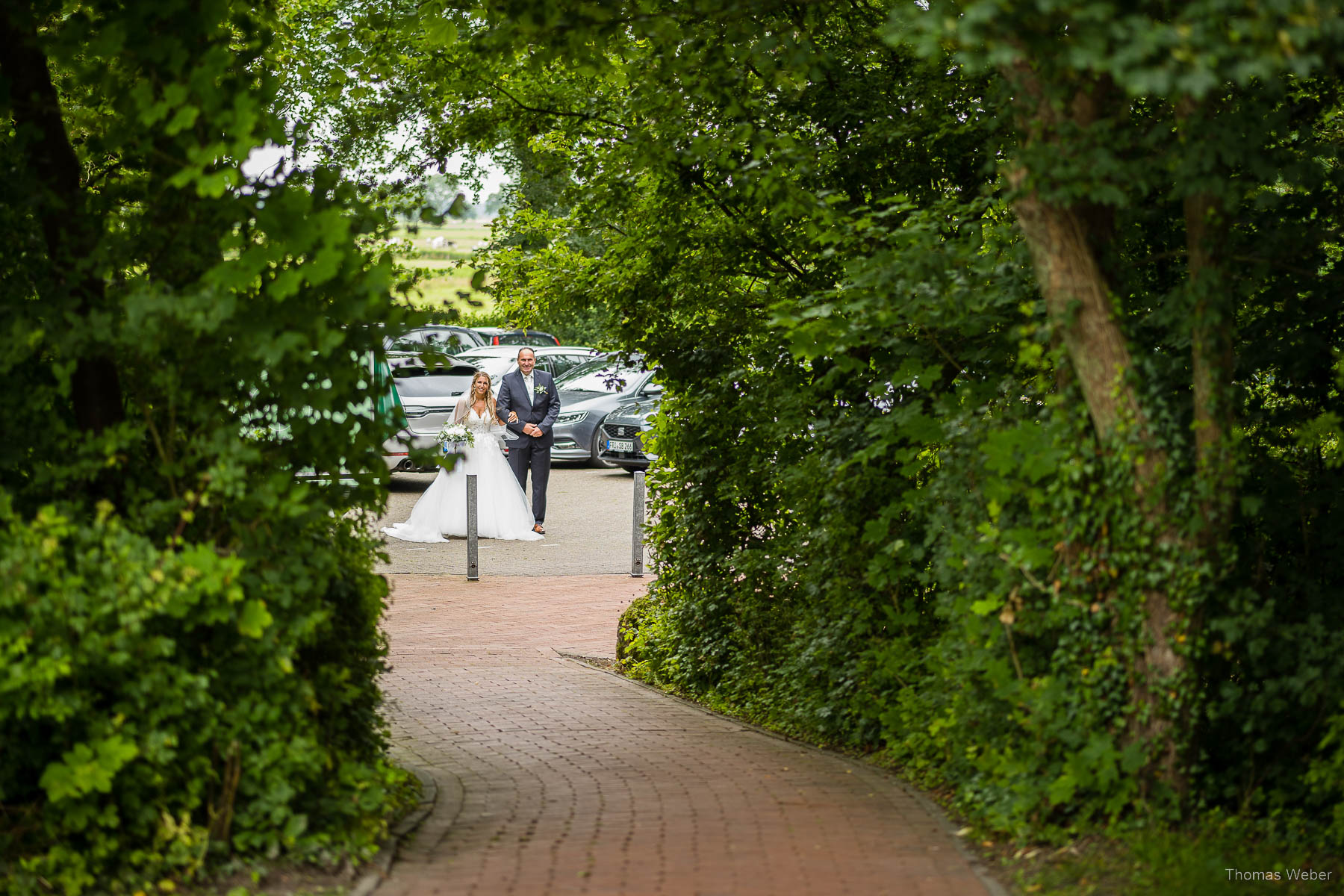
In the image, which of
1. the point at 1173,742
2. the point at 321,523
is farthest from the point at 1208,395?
the point at 321,523

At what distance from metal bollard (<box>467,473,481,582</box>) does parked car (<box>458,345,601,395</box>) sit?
30.1ft

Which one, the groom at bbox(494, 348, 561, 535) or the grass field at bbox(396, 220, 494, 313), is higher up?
the grass field at bbox(396, 220, 494, 313)

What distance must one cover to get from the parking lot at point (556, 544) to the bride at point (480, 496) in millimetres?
217

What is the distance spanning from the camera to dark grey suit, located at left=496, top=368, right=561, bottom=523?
59.4ft

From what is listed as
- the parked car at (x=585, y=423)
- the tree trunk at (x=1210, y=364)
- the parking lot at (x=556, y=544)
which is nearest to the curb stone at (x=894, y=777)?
the tree trunk at (x=1210, y=364)

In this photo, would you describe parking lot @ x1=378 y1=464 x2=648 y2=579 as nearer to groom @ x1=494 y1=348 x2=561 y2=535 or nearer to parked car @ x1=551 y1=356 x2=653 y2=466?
groom @ x1=494 y1=348 x2=561 y2=535

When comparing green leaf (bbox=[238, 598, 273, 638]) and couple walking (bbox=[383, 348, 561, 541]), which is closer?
green leaf (bbox=[238, 598, 273, 638])

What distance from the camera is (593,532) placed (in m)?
18.9

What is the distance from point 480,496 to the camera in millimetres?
18016

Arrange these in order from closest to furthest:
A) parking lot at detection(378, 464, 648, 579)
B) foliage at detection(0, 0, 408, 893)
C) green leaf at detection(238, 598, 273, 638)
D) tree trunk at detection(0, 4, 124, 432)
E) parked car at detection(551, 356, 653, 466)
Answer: foliage at detection(0, 0, 408, 893) → green leaf at detection(238, 598, 273, 638) → tree trunk at detection(0, 4, 124, 432) → parking lot at detection(378, 464, 648, 579) → parked car at detection(551, 356, 653, 466)

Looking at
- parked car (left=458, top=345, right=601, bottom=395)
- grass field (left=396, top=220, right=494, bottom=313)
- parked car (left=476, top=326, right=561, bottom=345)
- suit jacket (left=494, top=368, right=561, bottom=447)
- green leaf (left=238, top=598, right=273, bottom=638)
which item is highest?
parked car (left=476, top=326, right=561, bottom=345)

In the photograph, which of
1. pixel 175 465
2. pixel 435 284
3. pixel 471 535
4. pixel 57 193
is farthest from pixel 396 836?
pixel 471 535

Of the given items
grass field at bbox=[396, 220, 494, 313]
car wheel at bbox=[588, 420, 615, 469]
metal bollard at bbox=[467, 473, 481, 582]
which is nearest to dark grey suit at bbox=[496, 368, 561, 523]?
metal bollard at bbox=[467, 473, 481, 582]

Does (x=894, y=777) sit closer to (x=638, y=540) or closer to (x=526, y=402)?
(x=638, y=540)
